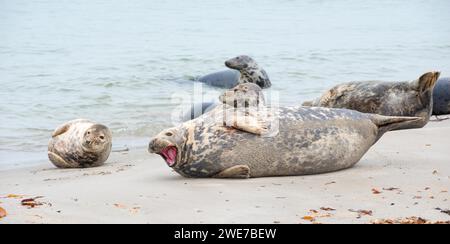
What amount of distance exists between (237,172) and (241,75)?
751cm

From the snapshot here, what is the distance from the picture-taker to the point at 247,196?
4680 mm

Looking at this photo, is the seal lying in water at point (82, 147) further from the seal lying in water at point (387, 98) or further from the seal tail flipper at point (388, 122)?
the seal lying in water at point (387, 98)

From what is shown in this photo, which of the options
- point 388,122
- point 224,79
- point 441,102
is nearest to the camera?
point 388,122

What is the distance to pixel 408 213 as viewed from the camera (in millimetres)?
4160

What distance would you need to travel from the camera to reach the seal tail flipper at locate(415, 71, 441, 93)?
7.26 m

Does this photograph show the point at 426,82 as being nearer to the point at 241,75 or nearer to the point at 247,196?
the point at 247,196

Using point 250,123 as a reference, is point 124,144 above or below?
below

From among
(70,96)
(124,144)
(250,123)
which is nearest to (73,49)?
(70,96)

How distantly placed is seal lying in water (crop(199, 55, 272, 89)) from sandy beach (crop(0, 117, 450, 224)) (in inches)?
258

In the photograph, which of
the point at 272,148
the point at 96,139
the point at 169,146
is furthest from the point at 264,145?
the point at 96,139

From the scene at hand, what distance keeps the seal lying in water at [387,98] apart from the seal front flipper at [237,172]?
2.61 meters
